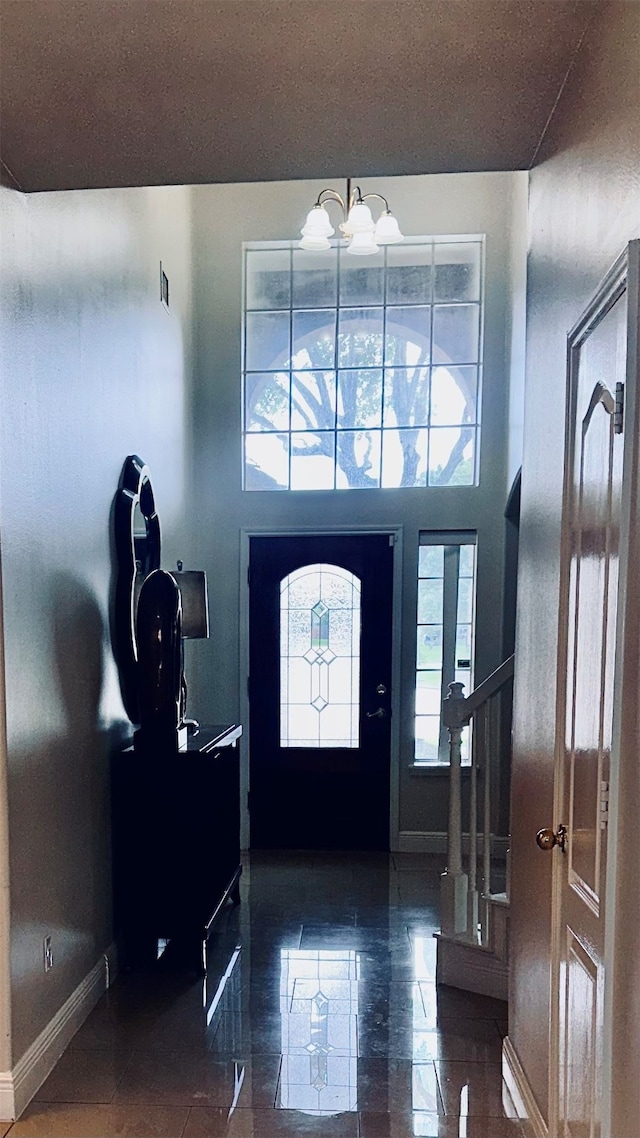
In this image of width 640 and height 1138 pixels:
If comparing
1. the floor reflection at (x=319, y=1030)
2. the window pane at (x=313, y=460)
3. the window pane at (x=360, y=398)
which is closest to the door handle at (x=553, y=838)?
the floor reflection at (x=319, y=1030)

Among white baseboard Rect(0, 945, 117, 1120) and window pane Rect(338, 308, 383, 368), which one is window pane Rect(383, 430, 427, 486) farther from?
white baseboard Rect(0, 945, 117, 1120)

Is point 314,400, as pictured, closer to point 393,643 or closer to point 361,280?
A: point 361,280

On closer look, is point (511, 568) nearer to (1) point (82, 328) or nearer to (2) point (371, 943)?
(2) point (371, 943)

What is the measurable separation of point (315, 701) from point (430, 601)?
100 centimetres

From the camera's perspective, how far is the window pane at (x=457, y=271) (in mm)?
4992

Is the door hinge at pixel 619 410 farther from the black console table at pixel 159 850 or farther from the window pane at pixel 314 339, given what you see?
the window pane at pixel 314 339

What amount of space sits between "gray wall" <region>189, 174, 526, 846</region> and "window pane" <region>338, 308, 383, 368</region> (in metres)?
0.59

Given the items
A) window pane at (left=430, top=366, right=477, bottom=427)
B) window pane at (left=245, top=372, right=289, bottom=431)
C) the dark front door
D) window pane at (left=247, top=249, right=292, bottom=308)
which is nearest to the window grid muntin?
the dark front door

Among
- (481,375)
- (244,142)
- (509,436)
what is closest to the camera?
(244,142)

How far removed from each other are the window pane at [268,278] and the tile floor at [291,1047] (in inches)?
148

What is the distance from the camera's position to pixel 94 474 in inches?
124

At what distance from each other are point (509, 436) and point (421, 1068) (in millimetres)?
3313

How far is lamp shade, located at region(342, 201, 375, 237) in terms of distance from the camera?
3.96 m

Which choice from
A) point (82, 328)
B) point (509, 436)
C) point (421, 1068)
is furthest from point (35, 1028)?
point (509, 436)
